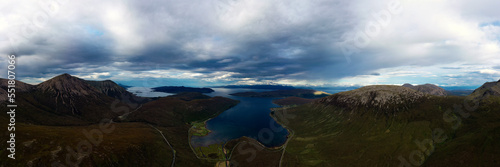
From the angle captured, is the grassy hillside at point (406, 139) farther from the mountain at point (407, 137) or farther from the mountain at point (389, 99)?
the mountain at point (389, 99)

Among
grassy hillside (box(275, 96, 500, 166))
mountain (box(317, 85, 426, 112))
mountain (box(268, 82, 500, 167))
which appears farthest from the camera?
mountain (box(317, 85, 426, 112))

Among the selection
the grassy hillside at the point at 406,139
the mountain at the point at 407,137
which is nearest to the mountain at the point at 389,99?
the mountain at the point at 407,137

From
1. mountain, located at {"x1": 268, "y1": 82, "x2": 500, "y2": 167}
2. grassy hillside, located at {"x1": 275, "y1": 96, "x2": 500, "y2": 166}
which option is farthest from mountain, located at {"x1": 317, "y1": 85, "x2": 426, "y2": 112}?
grassy hillside, located at {"x1": 275, "y1": 96, "x2": 500, "y2": 166}

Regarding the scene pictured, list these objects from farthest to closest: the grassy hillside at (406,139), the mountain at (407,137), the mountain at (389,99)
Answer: the mountain at (389,99) < the mountain at (407,137) < the grassy hillside at (406,139)

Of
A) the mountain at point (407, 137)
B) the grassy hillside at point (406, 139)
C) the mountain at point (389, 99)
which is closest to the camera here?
the grassy hillside at point (406, 139)

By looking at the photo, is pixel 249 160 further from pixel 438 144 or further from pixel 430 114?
pixel 430 114

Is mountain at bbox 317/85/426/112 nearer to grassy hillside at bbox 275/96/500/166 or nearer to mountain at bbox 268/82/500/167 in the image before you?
mountain at bbox 268/82/500/167

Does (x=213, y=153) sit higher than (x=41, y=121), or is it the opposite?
(x=41, y=121)

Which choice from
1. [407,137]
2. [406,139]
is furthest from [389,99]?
[406,139]

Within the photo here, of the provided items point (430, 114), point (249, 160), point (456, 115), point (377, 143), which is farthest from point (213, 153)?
point (456, 115)

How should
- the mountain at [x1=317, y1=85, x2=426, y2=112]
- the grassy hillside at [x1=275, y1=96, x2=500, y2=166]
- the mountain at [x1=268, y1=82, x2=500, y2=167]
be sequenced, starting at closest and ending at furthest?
1. the grassy hillside at [x1=275, y1=96, x2=500, y2=166]
2. the mountain at [x1=268, y1=82, x2=500, y2=167]
3. the mountain at [x1=317, y1=85, x2=426, y2=112]

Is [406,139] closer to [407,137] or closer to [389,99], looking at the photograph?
[407,137]
